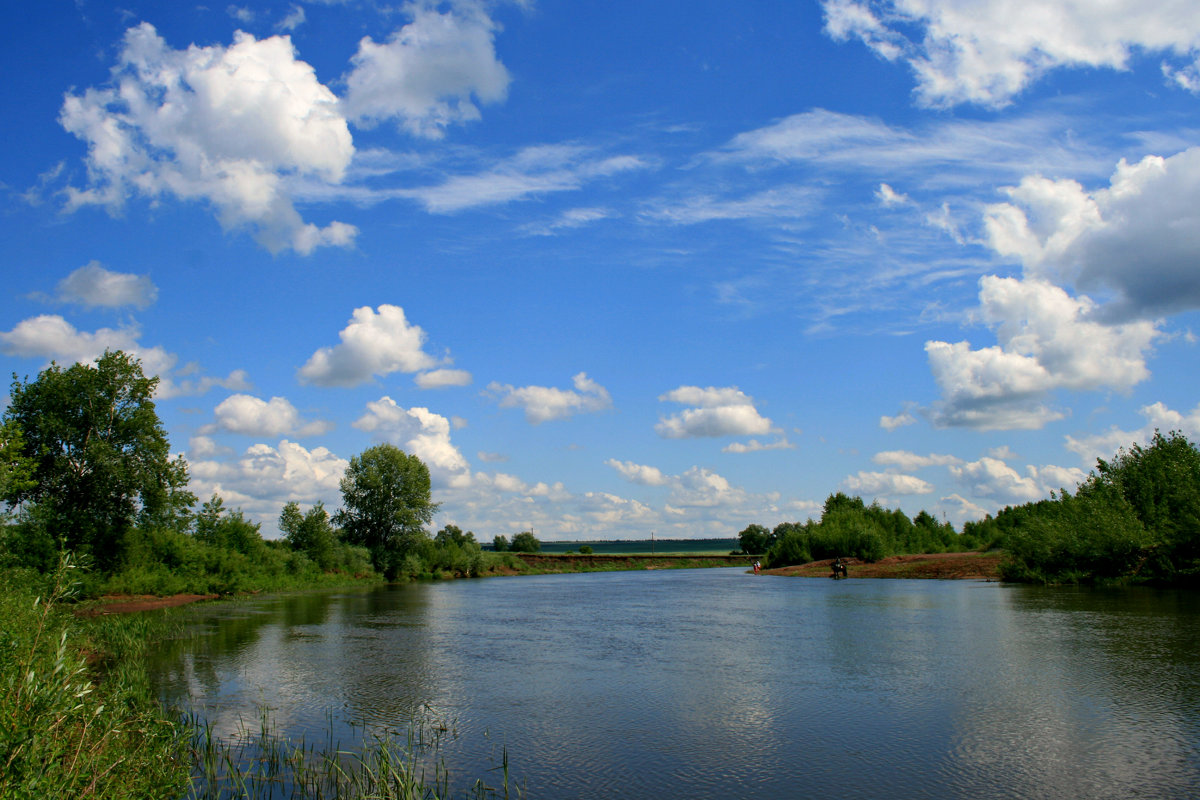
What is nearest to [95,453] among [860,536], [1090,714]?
[1090,714]

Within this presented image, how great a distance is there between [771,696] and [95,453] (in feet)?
115

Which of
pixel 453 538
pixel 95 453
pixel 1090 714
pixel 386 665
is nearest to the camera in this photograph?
pixel 1090 714

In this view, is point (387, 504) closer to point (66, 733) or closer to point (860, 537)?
point (860, 537)

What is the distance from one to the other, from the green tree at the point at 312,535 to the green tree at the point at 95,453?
96.6 ft

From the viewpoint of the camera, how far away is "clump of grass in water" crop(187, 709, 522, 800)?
8789 mm

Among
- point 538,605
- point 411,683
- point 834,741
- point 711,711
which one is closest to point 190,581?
point 538,605

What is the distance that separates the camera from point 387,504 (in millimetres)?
78250

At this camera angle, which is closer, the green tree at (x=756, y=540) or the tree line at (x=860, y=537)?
the tree line at (x=860, y=537)

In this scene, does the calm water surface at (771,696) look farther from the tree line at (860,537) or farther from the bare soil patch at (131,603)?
the tree line at (860,537)

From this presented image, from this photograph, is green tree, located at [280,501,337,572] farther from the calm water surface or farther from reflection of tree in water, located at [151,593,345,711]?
the calm water surface

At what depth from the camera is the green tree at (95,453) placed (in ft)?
117

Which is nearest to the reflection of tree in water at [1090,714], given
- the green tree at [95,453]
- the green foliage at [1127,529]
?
the green foliage at [1127,529]

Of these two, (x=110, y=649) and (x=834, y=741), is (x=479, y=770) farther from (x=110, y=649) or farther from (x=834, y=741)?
(x=110, y=649)

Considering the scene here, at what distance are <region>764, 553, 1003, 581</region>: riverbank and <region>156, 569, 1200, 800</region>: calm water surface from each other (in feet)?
81.3
